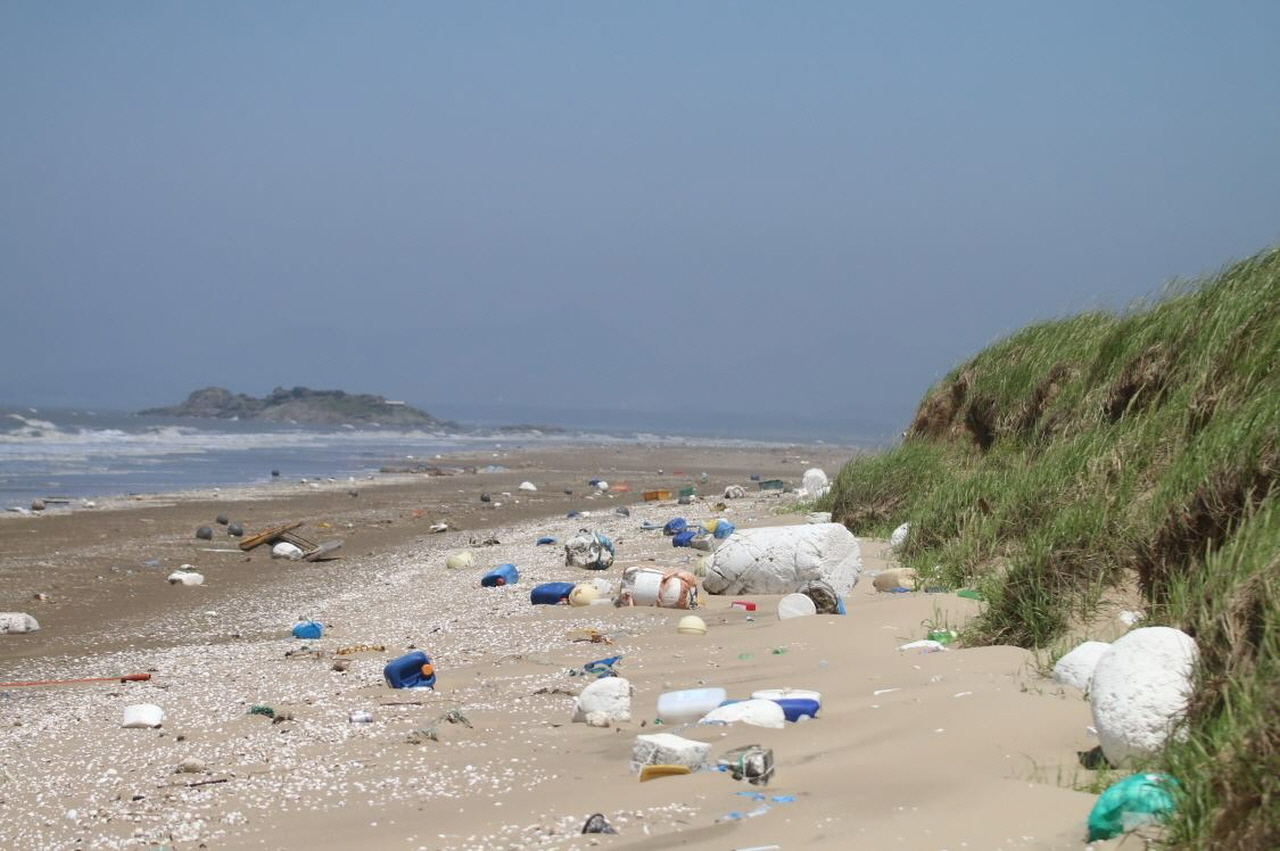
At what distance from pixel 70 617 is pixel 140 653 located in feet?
6.39

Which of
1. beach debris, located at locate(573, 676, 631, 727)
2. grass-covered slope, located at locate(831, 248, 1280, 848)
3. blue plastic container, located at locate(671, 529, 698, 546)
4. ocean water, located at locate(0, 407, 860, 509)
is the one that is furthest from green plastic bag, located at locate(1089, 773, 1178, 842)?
ocean water, located at locate(0, 407, 860, 509)

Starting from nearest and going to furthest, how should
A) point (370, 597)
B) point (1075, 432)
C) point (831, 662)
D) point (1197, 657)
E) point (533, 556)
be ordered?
point (1197, 657), point (831, 662), point (1075, 432), point (370, 597), point (533, 556)

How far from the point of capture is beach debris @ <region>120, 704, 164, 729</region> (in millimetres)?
4945

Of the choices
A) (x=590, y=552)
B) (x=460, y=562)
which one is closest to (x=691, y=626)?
(x=590, y=552)

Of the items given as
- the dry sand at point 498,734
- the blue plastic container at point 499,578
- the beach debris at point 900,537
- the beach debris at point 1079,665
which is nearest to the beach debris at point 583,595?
the dry sand at point 498,734

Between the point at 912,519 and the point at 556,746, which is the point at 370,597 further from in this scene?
the point at 556,746

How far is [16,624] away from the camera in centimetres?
812

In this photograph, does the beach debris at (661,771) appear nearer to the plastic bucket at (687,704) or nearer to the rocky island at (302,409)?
the plastic bucket at (687,704)

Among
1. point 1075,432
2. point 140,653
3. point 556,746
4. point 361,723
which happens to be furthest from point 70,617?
point 1075,432

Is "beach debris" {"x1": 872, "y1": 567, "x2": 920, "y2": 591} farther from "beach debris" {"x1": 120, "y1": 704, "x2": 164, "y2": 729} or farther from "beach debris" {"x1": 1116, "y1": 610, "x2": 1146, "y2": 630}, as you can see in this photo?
"beach debris" {"x1": 120, "y1": 704, "x2": 164, "y2": 729}

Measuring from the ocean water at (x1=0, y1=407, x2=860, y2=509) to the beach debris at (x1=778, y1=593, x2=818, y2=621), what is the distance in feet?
45.2

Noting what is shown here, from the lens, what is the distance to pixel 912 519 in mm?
8484

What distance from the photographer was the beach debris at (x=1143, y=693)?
128 inches

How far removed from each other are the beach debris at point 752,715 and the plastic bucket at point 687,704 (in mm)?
198
